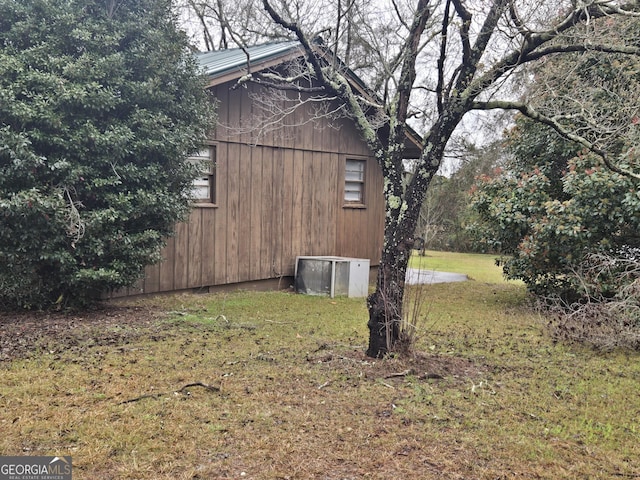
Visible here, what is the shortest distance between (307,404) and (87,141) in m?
4.44

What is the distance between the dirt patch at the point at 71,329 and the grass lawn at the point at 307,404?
4cm

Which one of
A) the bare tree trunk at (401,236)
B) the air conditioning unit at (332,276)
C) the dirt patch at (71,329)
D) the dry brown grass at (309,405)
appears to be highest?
the bare tree trunk at (401,236)

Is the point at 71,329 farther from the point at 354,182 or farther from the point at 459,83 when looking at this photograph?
the point at 354,182

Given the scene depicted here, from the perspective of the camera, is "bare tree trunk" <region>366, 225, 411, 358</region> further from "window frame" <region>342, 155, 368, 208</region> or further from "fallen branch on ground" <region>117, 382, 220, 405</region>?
"window frame" <region>342, 155, 368, 208</region>

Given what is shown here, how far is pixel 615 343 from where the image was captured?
253 inches

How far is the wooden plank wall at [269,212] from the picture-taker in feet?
31.4

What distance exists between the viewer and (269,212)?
10.8m

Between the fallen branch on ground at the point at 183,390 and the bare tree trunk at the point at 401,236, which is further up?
the bare tree trunk at the point at 401,236

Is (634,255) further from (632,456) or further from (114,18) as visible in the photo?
(114,18)

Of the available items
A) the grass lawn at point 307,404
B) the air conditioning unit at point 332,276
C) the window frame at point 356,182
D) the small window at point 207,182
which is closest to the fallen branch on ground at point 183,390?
the grass lawn at point 307,404

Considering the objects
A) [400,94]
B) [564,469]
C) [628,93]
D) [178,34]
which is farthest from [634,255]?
[178,34]

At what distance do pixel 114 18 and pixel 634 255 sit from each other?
25.0 feet

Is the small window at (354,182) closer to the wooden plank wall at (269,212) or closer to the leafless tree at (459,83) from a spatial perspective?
the wooden plank wall at (269,212)

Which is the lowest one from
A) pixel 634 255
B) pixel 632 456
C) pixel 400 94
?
pixel 632 456
